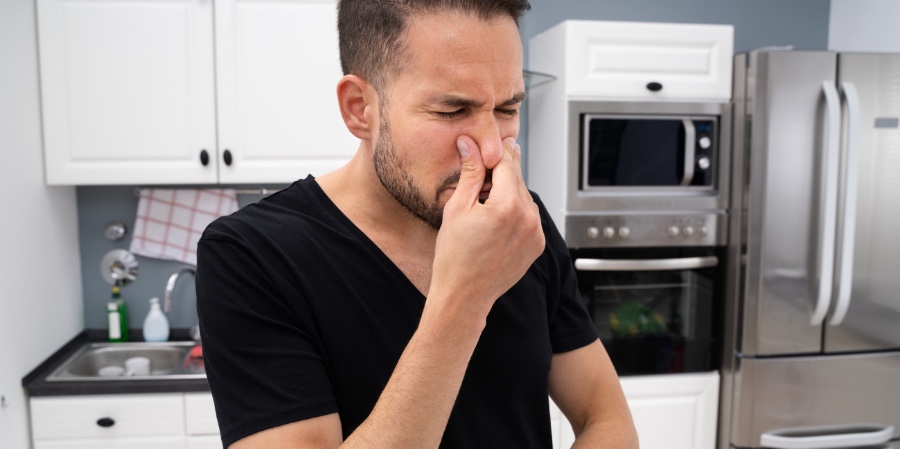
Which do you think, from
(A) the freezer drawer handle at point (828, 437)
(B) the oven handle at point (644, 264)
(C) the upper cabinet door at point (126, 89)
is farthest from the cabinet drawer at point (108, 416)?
(A) the freezer drawer handle at point (828, 437)

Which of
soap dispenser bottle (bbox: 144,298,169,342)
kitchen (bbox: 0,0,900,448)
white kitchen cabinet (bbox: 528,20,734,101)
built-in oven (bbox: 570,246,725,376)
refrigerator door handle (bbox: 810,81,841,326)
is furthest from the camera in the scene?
soap dispenser bottle (bbox: 144,298,169,342)

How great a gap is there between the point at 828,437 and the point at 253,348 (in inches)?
87.1

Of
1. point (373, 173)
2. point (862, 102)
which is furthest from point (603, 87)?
point (373, 173)

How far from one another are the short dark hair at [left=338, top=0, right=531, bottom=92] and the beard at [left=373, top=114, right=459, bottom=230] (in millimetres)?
75

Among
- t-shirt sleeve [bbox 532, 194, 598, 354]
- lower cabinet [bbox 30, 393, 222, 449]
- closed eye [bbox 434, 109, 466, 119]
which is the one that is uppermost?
closed eye [bbox 434, 109, 466, 119]

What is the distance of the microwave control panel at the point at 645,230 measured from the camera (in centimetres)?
231

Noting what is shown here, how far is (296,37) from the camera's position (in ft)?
7.48

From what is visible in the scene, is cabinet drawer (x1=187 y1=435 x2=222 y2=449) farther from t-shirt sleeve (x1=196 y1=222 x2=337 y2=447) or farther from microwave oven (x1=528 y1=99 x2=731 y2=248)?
t-shirt sleeve (x1=196 y1=222 x2=337 y2=447)

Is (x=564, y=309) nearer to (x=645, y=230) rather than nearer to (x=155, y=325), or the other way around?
(x=645, y=230)

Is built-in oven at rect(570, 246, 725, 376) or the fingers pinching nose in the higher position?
the fingers pinching nose

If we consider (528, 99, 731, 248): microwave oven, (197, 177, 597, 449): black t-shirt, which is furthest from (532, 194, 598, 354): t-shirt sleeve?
(528, 99, 731, 248): microwave oven

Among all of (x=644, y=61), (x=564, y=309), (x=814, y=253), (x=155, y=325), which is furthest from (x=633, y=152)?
(x=155, y=325)

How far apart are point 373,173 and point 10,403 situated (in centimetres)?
166

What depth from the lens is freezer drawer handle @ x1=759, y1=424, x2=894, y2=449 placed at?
230 centimetres
